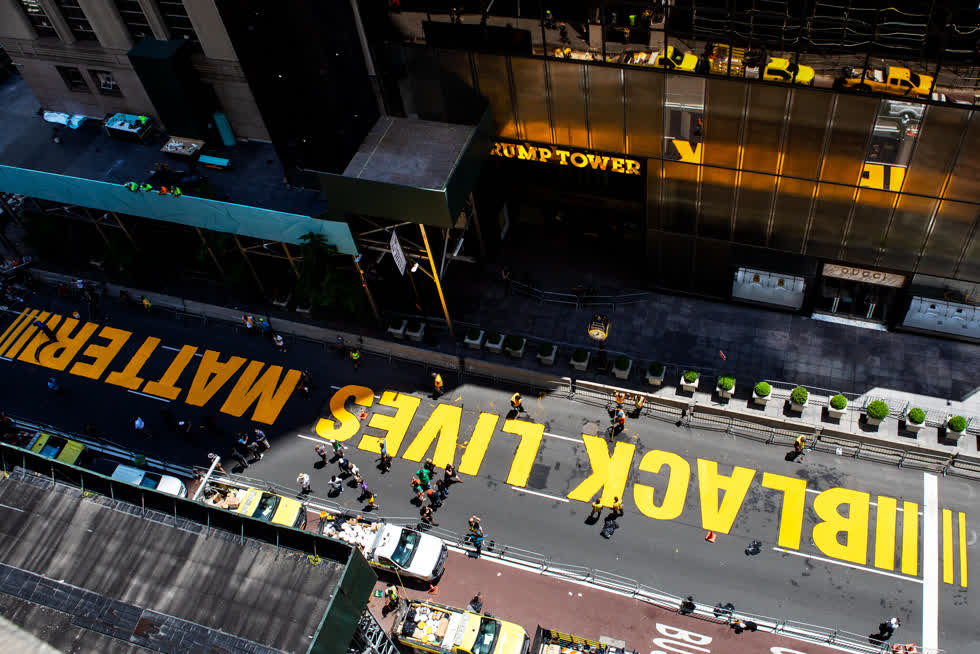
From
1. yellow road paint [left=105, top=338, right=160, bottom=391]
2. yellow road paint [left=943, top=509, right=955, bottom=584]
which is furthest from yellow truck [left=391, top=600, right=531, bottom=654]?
yellow road paint [left=105, top=338, right=160, bottom=391]

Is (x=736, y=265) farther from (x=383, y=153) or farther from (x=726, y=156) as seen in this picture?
(x=383, y=153)

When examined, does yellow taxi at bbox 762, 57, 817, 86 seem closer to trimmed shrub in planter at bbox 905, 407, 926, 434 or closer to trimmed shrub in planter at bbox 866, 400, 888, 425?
trimmed shrub in planter at bbox 866, 400, 888, 425

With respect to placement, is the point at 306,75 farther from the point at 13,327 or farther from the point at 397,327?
the point at 13,327

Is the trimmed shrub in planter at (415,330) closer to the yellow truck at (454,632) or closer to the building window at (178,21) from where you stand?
the yellow truck at (454,632)

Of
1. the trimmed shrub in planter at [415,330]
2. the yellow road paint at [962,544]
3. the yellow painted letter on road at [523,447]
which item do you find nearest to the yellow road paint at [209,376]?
the trimmed shrub in planter at [415,330]

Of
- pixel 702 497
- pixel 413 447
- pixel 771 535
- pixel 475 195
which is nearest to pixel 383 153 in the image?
pixel 475 195

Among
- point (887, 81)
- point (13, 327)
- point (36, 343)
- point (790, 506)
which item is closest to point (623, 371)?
point (790, 506)

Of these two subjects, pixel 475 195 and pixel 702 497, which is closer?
pixel 702 497
